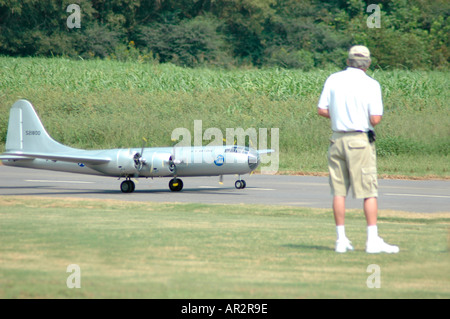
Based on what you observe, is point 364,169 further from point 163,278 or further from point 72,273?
point 72,273

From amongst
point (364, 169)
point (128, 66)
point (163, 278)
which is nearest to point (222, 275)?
point (163, 278)

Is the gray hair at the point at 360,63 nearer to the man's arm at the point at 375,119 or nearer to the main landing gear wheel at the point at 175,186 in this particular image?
the man's arm at the point at 375,119

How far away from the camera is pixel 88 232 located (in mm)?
8461

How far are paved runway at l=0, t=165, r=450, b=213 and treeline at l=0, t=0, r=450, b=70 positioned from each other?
33.3m

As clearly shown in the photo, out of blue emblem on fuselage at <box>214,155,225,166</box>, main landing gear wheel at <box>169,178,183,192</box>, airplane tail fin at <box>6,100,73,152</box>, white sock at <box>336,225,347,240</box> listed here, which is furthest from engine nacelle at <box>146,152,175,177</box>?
white sock at <box>336,225,347,240</box>

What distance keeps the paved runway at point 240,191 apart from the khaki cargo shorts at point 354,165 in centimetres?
850

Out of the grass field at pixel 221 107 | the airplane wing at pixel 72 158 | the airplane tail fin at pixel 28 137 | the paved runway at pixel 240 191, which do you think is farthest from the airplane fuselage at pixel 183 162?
the grass field at pixel 221 107

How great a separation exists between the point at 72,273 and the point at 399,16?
61.2m

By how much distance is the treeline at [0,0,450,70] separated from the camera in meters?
60.9

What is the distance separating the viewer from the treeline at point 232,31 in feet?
200

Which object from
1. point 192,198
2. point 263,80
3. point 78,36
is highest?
point 78,36

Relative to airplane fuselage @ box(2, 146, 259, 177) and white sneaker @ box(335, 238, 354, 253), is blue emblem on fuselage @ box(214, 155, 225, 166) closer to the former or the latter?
airplane fuselage @ box(2, 146, 259, 177)
